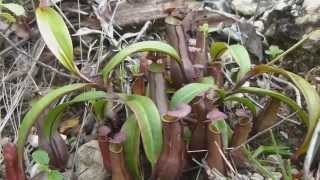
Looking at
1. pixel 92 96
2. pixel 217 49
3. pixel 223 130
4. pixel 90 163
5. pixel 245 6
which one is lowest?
pixel 90 163

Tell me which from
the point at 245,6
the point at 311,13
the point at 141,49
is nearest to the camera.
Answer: the point at 141,49

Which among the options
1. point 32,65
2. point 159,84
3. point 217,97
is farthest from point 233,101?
point 32,65

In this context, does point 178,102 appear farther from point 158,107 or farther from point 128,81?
point 128,81

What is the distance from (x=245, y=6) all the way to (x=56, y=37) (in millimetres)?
925

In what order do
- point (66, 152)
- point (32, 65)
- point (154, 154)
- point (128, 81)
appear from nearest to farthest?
point (154, 154) → point (66, 152) → point (128, 81) → point (32, 65)

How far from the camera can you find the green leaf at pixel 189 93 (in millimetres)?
1401

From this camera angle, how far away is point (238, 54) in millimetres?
1607

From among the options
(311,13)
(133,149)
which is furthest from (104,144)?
(311,13)

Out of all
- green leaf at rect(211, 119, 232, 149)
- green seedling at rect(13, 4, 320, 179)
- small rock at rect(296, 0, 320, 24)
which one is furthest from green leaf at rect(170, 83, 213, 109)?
small rock at rect(296, 0, 320, 24)

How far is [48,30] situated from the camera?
1555mm

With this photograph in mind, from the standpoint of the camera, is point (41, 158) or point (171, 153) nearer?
point (171, 153)

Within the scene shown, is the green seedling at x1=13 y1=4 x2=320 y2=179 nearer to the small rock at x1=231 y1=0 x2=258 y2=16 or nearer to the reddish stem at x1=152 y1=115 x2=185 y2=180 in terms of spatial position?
the reddish stem at x1=152 y1=115 x2=185 y2=180

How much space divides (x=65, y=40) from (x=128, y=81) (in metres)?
0.29

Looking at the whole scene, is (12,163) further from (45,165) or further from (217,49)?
(217,49)
